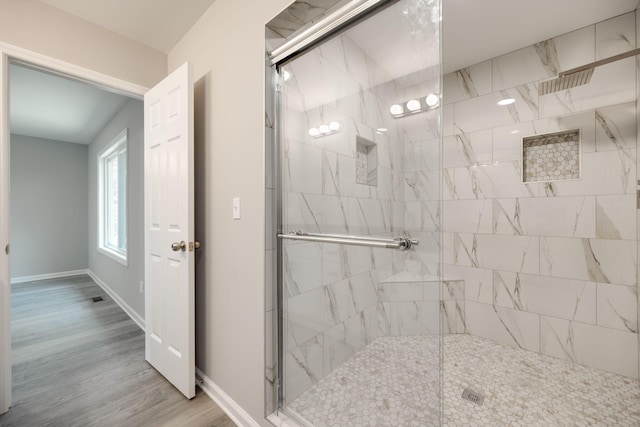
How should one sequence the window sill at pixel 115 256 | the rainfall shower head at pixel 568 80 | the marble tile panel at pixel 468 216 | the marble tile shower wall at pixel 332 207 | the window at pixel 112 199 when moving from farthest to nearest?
the window at pixel 112 199, the window sill at pixel 115 256, the marble tile panel at pixel 468 216, the rainfall shower head at pixel 568 80, the marble tile shower wall at pixel 332 207

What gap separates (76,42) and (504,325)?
3914 millimetres

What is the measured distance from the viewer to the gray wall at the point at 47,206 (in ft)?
14.7

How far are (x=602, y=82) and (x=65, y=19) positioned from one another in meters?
3.71

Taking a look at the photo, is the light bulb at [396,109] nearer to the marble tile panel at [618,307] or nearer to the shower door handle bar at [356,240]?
the shower door handle bar at [356,240]

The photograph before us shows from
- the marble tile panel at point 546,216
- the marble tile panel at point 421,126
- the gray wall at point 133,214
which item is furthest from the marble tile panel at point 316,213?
the gray wall at point 133,214

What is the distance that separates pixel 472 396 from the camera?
160 centimetres

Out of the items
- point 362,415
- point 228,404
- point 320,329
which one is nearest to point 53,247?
point 228,404

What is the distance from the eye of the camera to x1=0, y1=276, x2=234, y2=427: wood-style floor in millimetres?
1465

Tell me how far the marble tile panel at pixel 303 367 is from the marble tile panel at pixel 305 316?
0.14 ft

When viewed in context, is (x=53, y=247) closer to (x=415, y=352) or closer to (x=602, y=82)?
(x=415, y=352)

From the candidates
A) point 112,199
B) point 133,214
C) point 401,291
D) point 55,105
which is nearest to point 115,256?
point 133,214

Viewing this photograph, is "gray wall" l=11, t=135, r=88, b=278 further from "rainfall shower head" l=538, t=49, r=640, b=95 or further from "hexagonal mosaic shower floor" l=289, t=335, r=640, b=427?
"rainfall shower head" l=538, t=49, r=640, b=95

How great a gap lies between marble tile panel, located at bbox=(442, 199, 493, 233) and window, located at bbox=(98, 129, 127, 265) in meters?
4.08

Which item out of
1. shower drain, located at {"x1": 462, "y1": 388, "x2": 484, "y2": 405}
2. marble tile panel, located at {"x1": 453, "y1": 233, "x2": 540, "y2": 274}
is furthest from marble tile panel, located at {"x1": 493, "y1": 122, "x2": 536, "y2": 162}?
shower drain, located at {"x1": 462, "y1": 388, "x2": 484, "y2": 405}
